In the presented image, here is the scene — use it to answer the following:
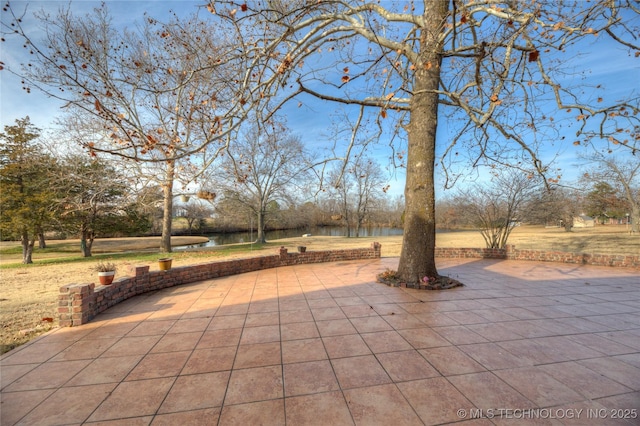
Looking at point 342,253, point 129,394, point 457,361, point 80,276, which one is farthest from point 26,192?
point 457,361

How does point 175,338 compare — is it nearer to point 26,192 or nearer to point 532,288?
point 532,288

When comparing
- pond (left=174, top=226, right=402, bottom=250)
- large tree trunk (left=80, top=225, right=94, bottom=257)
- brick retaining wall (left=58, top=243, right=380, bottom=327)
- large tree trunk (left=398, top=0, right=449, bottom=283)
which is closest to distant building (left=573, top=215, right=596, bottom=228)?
pond (left=174, top=226, right=402, bottom=250)

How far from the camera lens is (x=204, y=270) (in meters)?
6.63

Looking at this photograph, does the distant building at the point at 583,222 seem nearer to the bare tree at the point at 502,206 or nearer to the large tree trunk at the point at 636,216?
the large tree trunk at the point at 636,216

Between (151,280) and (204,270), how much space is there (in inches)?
48.2

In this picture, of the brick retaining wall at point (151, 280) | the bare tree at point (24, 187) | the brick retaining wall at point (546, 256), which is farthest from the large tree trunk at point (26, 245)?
the brick retaining wall at point (546, 256)

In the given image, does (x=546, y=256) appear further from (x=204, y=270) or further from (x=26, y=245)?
(x=26, y=245)

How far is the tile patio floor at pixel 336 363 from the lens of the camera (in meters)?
2.07

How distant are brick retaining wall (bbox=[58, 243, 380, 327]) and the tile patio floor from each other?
24cm

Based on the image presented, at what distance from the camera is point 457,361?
2.76 meters

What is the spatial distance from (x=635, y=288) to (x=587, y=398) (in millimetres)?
5601

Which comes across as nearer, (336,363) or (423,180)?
(336,363)

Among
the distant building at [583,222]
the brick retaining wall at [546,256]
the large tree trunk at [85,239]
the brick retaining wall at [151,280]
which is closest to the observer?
the brick retaining wall at [151,280]

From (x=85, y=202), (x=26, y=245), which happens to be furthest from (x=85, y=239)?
(x=85, y=202)
